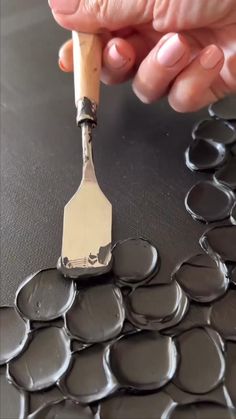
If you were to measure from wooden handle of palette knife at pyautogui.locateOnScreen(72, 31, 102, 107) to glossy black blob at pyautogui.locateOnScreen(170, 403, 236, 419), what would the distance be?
10.3 inches

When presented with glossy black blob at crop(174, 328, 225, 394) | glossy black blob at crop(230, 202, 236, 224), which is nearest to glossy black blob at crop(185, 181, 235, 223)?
glossy black blob at crop(230, 202, 236, 224)

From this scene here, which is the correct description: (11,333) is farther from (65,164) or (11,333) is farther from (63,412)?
(65,164)

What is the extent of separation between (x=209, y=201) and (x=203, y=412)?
0.59 feet

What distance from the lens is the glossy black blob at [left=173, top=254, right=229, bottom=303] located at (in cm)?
39

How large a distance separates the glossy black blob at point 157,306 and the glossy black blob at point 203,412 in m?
0.06

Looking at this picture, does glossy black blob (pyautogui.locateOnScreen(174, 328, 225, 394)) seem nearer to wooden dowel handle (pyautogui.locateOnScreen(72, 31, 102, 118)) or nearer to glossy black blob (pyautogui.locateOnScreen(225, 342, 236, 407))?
glossy black blob (pyautogui.locateOnScreen(225, 342, 236, 407))

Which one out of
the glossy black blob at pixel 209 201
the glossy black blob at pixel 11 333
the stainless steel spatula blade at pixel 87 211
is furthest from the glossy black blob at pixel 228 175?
the glossy black blob at pixel 11 333

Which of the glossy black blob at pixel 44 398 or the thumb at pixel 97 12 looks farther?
the thumb at pixel 97 12

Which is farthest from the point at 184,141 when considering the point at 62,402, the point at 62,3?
the point at 62,402

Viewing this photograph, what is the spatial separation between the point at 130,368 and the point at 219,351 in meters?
0.06

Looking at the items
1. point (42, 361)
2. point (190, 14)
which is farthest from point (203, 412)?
point (190, 14)

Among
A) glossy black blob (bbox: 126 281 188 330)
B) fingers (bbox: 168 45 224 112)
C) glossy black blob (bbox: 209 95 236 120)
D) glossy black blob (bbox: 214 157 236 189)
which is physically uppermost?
fingers (bbox: 168 45 224 112)

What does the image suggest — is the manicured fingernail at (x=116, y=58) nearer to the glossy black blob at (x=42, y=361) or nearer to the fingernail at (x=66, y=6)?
the fingernail at (x=66, y=6)

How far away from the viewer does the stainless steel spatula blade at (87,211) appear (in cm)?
40
